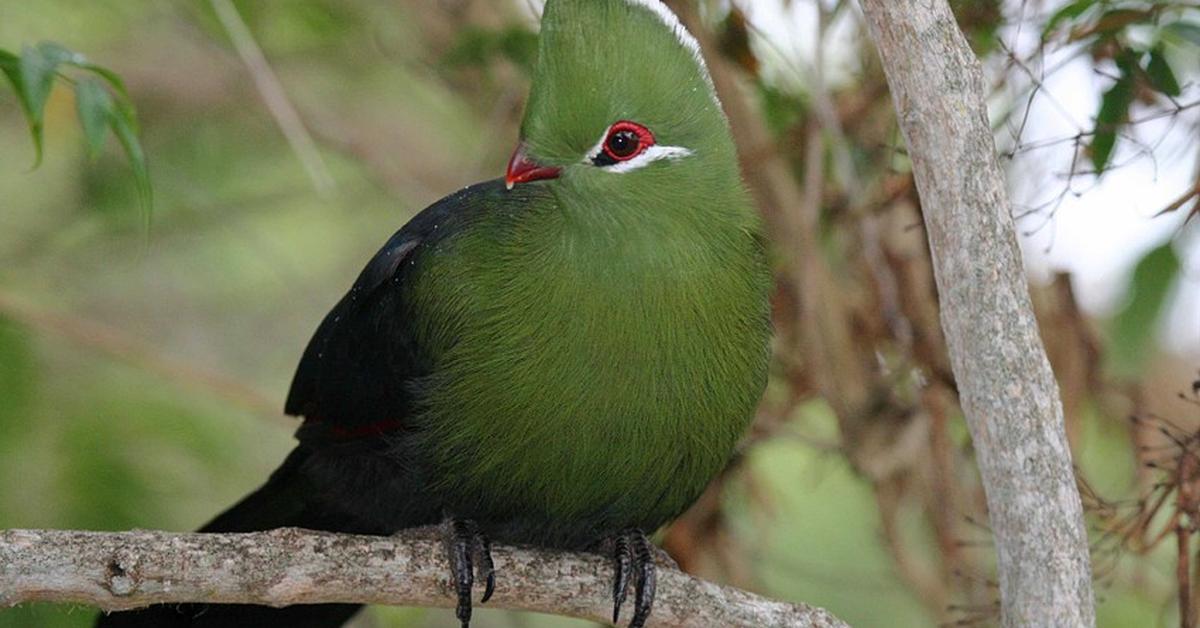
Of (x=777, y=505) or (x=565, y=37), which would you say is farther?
(x=777, y=505)

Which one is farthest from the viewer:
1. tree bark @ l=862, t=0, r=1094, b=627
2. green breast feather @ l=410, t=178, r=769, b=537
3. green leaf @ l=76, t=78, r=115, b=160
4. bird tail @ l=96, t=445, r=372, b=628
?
bird tail @ l=96, t=445, r=372, b=628

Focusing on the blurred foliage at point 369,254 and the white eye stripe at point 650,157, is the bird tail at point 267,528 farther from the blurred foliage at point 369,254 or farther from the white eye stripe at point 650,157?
the white eye stripe at point 650,157

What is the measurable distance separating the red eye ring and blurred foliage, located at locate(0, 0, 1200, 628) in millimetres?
649

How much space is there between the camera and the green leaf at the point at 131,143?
2.32 metres

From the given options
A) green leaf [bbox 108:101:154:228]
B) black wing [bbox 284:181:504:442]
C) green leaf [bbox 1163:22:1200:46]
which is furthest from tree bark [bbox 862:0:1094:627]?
green leaf [bbox 108:101:154:228]

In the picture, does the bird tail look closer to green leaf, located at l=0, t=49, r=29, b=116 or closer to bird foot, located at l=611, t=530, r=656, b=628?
bird foot, located at l=611, t=530, r=656, b=628

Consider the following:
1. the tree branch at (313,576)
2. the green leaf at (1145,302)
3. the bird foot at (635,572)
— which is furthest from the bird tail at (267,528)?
the green leaf at (1145,302)

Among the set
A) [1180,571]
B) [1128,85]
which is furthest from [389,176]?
[1180,571]

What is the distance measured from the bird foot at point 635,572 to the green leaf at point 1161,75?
3.65 feet

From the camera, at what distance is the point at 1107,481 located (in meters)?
4.54

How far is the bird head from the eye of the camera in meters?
2.26

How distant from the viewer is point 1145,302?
2.57m

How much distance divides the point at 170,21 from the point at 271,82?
4.92 ft

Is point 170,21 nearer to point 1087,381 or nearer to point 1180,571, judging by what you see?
point 1087,381
